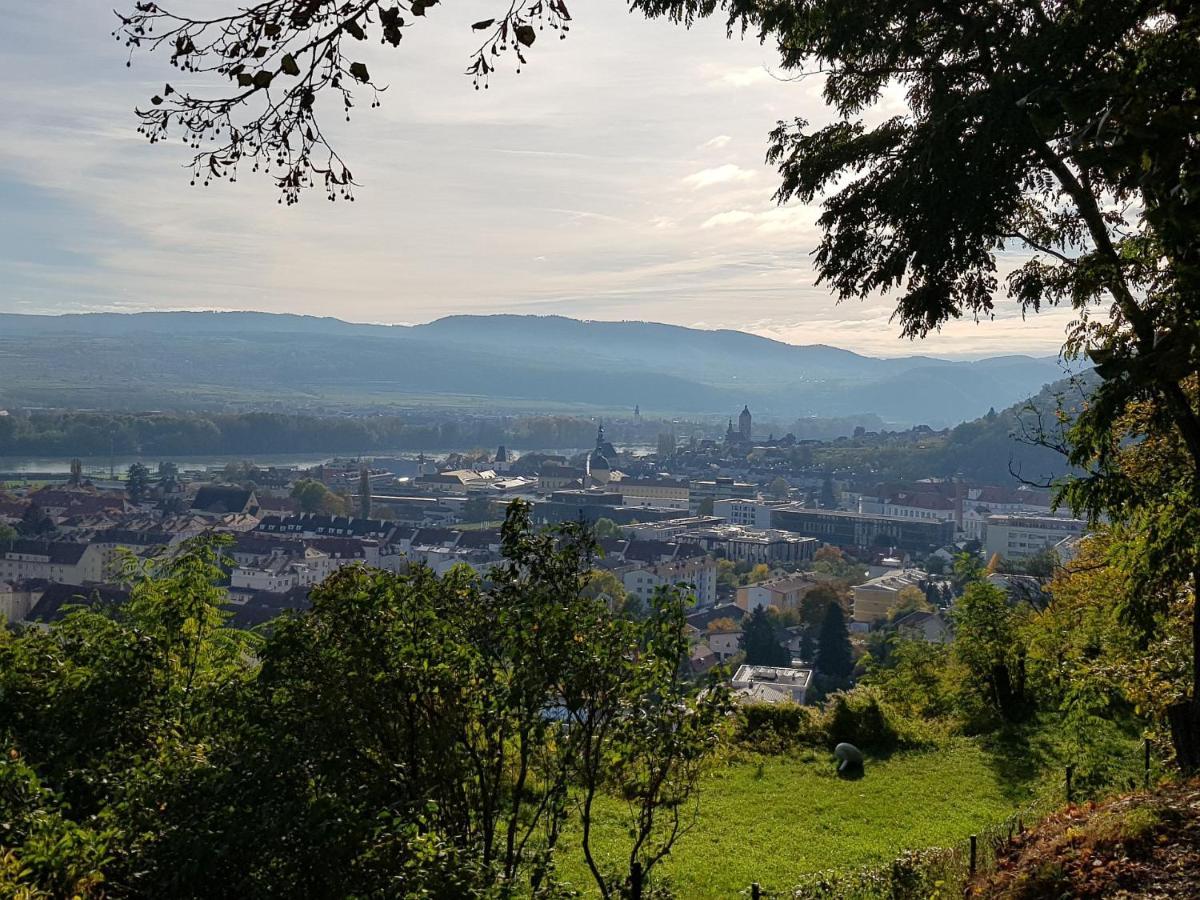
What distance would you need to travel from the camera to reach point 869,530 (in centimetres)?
7544

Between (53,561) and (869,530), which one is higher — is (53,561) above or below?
below

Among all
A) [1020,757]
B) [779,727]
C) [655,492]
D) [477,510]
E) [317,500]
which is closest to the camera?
[1020,757]

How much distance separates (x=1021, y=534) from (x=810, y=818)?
66.4 metres

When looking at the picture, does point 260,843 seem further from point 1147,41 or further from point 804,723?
point 804,723

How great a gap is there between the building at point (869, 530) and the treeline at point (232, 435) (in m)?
65.6

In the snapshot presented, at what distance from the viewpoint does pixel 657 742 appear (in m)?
3.92

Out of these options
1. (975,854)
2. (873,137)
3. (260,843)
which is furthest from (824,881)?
(873,137)

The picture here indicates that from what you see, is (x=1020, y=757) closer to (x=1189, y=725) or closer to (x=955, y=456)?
(x=1189, y=725)

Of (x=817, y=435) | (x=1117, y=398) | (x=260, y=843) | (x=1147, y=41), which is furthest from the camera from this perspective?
(x=817, y=435)

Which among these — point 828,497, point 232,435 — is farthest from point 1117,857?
point 232,435

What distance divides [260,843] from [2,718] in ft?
7.00

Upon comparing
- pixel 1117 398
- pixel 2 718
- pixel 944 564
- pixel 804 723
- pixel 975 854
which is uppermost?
pixel 1117 398

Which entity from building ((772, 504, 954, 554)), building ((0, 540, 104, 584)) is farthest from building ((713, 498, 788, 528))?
building ((0, 540, 104, 584))

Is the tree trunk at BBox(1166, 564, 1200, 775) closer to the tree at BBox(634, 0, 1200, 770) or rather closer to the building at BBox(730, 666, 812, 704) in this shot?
the tree at BBox(634, 0, 1200, 770)
